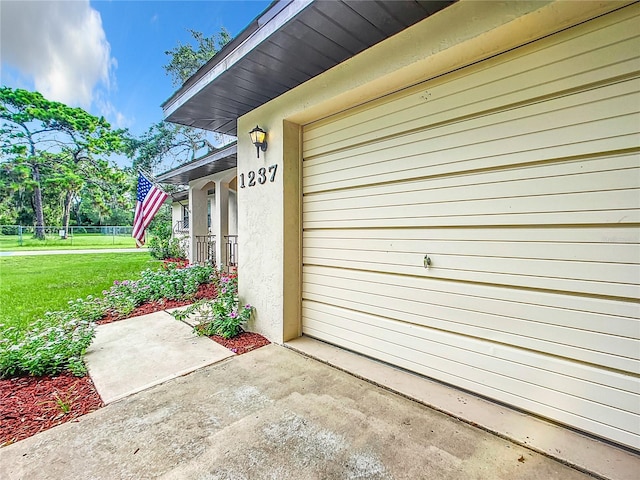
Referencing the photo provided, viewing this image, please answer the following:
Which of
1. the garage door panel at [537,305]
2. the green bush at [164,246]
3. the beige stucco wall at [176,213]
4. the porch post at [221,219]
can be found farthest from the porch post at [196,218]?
the garage door panel at [537,305]

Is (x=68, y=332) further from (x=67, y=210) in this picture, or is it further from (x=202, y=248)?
(x=67, y=210)

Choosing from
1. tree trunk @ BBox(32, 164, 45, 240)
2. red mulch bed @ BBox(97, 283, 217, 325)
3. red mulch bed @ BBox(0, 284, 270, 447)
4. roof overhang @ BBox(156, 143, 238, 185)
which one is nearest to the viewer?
red mulch bed @ BBox(0, 284, 270, 447)

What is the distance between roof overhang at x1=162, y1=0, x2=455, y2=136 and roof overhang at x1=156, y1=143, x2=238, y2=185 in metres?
1.80

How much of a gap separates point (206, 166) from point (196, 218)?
2.50 metres

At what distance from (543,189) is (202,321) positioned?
3862mm

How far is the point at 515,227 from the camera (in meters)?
2.03

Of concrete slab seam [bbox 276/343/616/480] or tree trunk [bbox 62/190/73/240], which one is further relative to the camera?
tree trunk [bbox 62/190/73/240]

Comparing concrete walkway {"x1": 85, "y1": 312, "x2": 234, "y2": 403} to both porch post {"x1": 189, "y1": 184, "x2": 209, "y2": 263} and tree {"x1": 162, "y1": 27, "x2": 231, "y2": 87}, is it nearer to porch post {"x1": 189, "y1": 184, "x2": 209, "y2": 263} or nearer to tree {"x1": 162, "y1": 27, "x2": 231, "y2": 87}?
porch post {"x1": 189, "y1": 184, "x2": 209, "y2": 263}

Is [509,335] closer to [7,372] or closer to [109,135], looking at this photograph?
[7,372]

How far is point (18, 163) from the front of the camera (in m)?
18.8

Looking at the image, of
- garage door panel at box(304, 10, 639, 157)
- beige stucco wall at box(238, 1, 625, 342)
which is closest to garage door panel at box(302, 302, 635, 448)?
beige stucco wall at box(238, 1, 625, 342)

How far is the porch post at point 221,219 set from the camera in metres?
7.43

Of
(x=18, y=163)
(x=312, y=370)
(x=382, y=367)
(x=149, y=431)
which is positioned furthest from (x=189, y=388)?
(x=18, y=163)

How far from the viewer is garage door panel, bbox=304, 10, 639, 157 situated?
168 cm
